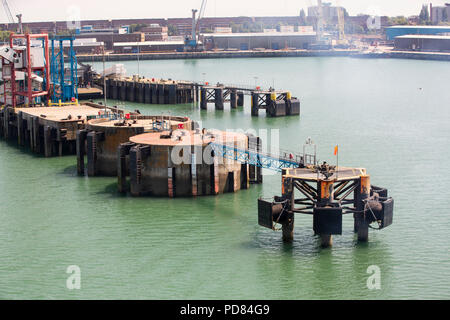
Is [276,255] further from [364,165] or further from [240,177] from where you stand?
[364,165]

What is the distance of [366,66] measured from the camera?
182000 mm

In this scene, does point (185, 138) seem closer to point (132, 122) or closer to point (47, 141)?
point (132, 122)

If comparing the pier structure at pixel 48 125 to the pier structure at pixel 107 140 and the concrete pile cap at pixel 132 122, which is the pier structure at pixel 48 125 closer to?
the concrete pile cap at pixel 132 122

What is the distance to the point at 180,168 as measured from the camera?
46.9 metres

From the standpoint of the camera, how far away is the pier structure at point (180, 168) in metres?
46.8

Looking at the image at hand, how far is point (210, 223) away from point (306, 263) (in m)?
8.13

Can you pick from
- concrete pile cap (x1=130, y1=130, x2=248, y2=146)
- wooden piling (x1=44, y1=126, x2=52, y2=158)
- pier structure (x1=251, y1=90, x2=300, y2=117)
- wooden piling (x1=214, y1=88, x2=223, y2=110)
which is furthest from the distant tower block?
wooden piling (x1=214, y1=88, x2=223, y2=110)

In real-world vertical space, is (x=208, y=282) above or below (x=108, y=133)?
below

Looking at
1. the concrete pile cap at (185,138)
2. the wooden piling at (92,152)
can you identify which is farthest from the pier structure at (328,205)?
the wooden piling at (92,152)

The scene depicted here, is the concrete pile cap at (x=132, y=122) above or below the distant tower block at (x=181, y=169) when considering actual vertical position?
above

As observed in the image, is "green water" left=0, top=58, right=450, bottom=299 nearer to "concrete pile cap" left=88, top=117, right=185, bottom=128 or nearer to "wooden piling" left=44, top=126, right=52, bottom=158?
"wooden piling" left=44, top=126, right=52, bottom=158

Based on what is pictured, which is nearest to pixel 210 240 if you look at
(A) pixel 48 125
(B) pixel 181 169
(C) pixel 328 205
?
(C) pixel 328 205

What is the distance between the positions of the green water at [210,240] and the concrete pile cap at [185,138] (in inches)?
137
